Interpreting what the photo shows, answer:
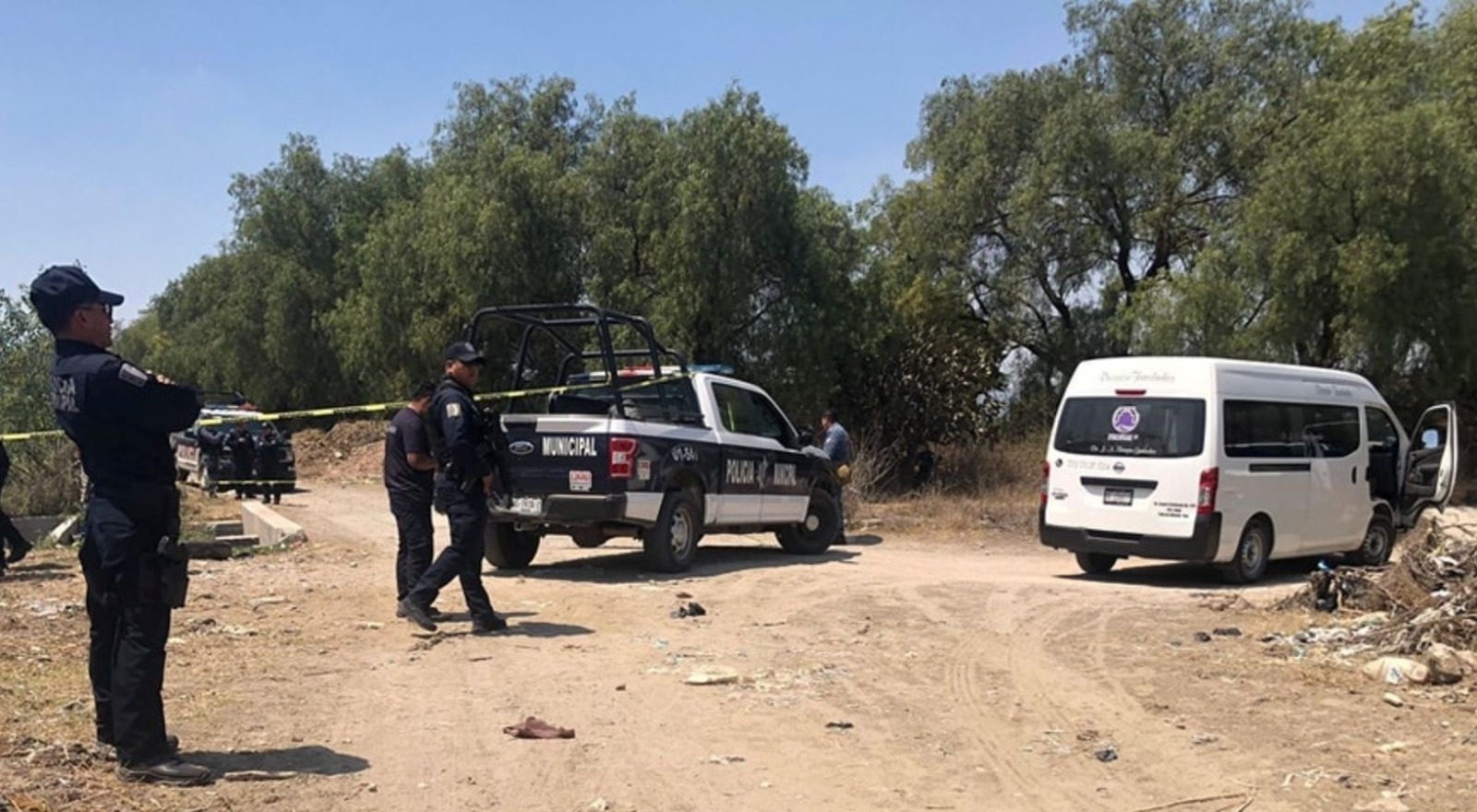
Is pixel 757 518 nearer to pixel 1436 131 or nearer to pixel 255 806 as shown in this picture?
pixel 255 806

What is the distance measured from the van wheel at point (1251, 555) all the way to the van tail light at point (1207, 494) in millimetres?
714

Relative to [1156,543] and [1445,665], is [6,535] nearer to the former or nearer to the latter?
[1156,543]

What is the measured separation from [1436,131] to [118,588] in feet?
77.6

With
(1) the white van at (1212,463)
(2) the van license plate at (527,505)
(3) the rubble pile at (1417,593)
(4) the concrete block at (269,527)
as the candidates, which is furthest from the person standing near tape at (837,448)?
(4) the concrete block at (269,527)

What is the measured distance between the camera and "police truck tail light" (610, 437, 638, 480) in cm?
1110

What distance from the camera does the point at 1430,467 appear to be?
14328mm

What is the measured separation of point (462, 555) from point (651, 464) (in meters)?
3.28

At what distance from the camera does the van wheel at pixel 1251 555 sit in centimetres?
1237

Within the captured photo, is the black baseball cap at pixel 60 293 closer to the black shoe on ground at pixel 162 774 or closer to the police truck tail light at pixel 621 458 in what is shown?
the black shoe on ground at pixel 162 774

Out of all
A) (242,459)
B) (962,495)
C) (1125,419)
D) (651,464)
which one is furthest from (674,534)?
(242,459)

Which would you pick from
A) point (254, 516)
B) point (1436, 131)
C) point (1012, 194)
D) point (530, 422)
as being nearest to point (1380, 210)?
point (1436, 131)

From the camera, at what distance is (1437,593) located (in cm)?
861

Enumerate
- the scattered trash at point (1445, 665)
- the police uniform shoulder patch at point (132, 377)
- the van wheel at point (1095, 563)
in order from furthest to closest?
the van wheel at point (1095, 563) < the scattered trash at point (1445, 665) < the police uniform shoulder patch at point (132, 377)

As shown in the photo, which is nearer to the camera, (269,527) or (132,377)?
(132,377)
